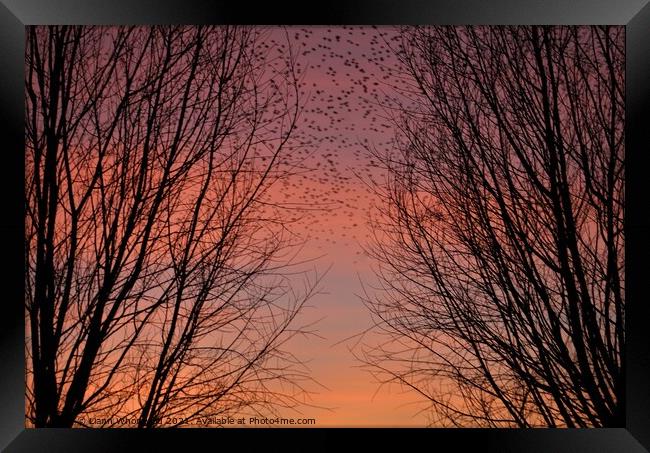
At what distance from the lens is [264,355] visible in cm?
345

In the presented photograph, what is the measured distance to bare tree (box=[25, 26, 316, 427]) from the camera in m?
3.46

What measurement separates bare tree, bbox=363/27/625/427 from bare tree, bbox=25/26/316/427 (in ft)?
1.81

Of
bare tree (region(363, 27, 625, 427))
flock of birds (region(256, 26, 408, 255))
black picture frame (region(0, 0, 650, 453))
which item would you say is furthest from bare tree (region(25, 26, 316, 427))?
bare tree (region(363, 27, 625, 427))

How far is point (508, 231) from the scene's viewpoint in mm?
3559

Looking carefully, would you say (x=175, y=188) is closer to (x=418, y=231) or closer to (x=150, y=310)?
(x=150, y=310)

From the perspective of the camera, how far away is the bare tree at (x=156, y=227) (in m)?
A: 3.46

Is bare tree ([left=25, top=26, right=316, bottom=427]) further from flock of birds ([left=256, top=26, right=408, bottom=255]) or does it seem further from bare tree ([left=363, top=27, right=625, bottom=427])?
bare tree ([left=363, top=27, right=625, bottom=427])
